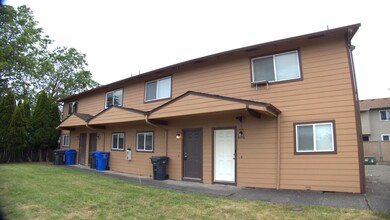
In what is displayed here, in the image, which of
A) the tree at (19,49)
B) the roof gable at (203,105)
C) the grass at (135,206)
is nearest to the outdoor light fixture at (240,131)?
the roof gable at (203,105)

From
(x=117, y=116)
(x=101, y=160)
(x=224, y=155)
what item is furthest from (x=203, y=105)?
(x=101, y=160)

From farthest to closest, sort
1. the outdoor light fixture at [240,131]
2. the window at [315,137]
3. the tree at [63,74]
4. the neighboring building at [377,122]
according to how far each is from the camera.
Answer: the tree at [63,74] < the neighboring building at [377,122] < the outdoor light fixture at [240,131] < the window at [315,137]

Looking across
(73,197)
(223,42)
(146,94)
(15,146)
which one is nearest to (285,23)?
(223,42)

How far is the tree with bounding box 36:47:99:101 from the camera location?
98.7 feet

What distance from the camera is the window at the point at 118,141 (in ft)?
48.5

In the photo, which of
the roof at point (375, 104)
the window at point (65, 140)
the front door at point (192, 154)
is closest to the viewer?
the front door at point (192, 154)

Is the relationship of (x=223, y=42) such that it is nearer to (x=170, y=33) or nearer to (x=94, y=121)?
(x=170, y=33)

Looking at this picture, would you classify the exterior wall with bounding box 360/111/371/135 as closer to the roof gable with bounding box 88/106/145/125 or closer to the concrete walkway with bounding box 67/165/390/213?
the concrete walkway with bounding box 67/165/390/213

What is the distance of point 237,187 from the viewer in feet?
30.9

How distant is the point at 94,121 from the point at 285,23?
12106 mm

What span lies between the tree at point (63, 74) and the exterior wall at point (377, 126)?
109 feet

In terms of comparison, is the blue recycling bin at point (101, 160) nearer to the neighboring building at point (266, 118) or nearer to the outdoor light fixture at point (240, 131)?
the neighboring building at point (266, 118)

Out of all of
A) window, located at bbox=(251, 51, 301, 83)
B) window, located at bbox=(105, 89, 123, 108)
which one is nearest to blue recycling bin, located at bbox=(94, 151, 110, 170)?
window, located at bbox=(105, 89, 123, 108)

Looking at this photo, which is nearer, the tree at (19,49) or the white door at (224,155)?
the white door at (224,155)
